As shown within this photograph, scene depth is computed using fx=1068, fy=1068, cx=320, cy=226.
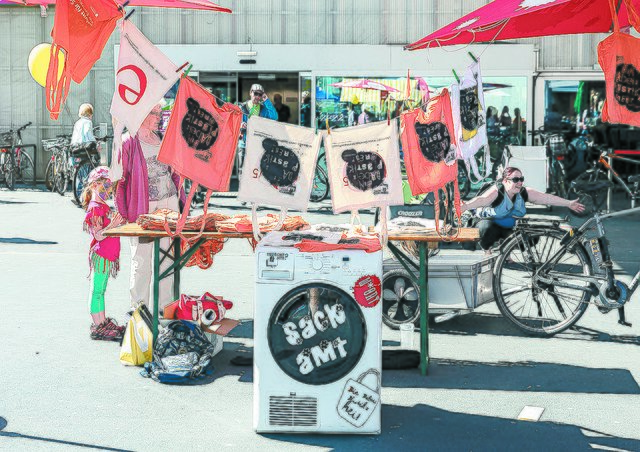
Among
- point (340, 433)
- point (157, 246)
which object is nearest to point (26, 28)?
point (157, 246)

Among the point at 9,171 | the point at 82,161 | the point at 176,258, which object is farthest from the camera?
the point at 9,171

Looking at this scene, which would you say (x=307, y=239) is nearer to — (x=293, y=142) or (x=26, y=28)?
(x=293, y=142)

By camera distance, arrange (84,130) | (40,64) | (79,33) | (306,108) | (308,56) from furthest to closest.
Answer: (308,56)
(306,108)
(84,130)
(40,64)
(79,33)

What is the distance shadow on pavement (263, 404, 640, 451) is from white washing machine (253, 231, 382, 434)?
0.36ft

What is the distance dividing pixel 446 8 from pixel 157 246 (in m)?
16.5

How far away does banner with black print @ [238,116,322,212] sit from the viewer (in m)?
6.98

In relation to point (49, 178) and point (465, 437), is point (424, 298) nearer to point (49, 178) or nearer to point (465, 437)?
point (465, 437)

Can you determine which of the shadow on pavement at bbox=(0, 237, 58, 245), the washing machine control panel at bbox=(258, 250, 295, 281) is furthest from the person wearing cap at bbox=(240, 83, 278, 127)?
the washing machine control panel at bbox=(258, 250, 295, 281)

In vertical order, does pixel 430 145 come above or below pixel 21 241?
above

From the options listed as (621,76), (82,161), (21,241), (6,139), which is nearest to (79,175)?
(82,161)

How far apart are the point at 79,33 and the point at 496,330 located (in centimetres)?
439

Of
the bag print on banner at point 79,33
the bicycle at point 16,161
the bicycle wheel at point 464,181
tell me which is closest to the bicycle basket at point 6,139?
the bicycle at point 16,161

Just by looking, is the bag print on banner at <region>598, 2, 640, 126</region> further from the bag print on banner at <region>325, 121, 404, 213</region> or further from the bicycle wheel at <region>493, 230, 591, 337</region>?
the bag print on banner at <region>325, 121, 404, 213</region>

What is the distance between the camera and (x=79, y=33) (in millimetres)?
6957
